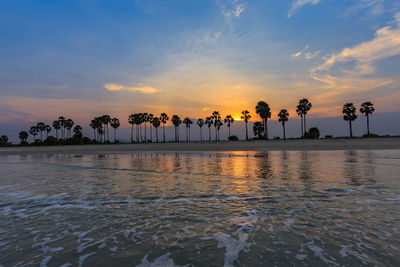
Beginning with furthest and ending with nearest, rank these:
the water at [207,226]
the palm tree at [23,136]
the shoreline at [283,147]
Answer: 1. the palm tree at [23,136]
2. the shoreline at [283,147]
3. the water at [207,226]

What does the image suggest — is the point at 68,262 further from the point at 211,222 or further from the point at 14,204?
the point at 14,204

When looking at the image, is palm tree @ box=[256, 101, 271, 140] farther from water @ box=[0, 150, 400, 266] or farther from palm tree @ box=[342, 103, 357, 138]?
water @ box=[0, 150, 400, 266]

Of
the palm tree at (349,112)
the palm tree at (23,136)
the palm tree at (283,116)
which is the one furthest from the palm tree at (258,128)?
the palm tree at (23,136)

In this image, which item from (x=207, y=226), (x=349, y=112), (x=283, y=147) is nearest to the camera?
(x=207, y=226)

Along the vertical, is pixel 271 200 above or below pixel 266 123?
below

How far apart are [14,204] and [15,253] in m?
5.25

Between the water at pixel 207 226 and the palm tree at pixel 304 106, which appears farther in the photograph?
the palm tree at pixel 304 106

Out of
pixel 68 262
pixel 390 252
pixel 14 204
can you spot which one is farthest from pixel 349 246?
pixel 14 204

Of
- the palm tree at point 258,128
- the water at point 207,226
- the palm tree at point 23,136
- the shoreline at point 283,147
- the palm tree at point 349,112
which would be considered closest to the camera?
the water at point 207,226

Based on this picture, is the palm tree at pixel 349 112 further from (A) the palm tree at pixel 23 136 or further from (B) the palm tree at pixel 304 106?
(A) the palm tree at pixel 23 136

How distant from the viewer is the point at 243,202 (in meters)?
7.82

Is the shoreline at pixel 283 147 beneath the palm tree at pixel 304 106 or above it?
beneath

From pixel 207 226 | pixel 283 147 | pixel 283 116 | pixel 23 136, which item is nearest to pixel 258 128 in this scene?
pixel 283 116

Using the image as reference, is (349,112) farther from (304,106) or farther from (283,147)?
(283,147)
